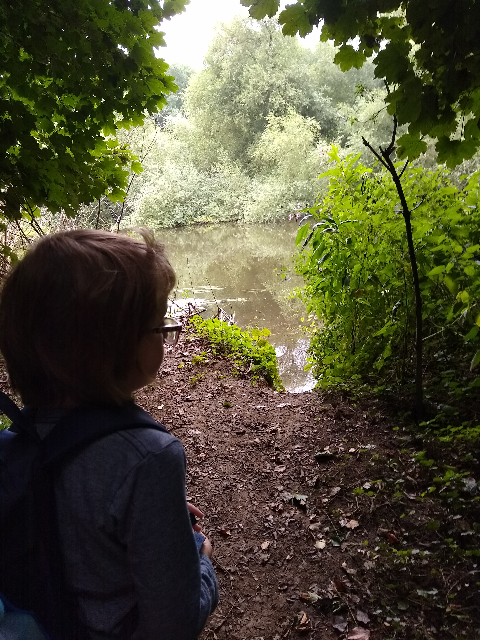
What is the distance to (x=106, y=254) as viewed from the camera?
2.97 feet

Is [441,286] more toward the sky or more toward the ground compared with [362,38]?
more toward the ground

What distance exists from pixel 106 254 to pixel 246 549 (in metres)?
2.53

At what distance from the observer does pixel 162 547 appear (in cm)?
87

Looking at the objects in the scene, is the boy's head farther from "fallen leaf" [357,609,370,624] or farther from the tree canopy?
the tree canopy

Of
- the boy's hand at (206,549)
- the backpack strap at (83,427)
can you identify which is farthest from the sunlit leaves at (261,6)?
the boy's hand at (206,549)

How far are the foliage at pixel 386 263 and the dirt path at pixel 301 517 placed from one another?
0.68 metres

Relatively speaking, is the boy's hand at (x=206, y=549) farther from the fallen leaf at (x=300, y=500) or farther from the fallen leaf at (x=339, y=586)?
the fallen leaf at (x=300, y=500)

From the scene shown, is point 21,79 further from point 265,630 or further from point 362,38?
point 265,630

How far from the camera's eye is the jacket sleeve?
0.84 m

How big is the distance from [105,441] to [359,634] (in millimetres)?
1750

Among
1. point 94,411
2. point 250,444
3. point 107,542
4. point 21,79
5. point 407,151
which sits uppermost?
point 21,79

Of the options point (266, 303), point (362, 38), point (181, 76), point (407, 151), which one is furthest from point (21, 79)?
point (181, 76)

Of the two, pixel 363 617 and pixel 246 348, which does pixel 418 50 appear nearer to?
pixel 363 617

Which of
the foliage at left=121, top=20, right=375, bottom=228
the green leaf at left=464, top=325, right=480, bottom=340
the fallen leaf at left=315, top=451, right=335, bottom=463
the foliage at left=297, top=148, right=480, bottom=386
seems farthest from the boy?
the foliage at left=121, top=20, right=375, bottom=228
